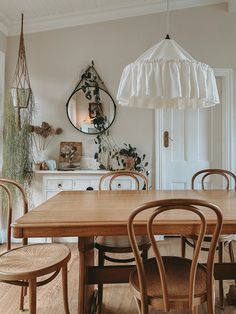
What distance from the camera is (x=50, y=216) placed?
142 cm

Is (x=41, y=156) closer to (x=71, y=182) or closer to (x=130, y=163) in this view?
(x=71, y=182)

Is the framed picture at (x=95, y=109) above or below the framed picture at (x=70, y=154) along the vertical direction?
above

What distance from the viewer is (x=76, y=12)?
342 cm

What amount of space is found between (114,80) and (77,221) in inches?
101

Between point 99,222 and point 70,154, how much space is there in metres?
2.27

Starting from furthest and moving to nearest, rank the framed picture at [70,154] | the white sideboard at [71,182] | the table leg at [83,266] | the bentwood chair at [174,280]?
the framed picture at [70,154] < the white sideboard at [71,182] < the table leg at [83,266] < the bentwood chair at [174,280]

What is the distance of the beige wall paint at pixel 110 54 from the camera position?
3521mm

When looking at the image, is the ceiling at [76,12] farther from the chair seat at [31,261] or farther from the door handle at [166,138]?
the chair seat at [31,261]

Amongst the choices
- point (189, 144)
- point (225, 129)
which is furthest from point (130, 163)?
point (225, 129)

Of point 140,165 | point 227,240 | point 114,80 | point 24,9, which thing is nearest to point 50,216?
point 227,240

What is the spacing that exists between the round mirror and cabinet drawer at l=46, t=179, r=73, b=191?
702mm

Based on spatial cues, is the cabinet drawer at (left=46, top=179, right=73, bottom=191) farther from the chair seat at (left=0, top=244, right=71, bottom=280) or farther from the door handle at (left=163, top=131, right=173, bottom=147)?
the chair seat at (left=0, top=244, right=71, bottom=280)

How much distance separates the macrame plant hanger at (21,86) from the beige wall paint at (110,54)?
80 mm

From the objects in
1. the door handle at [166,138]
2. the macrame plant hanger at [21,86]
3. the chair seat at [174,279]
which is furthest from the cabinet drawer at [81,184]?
the chair seat at [174,279]
